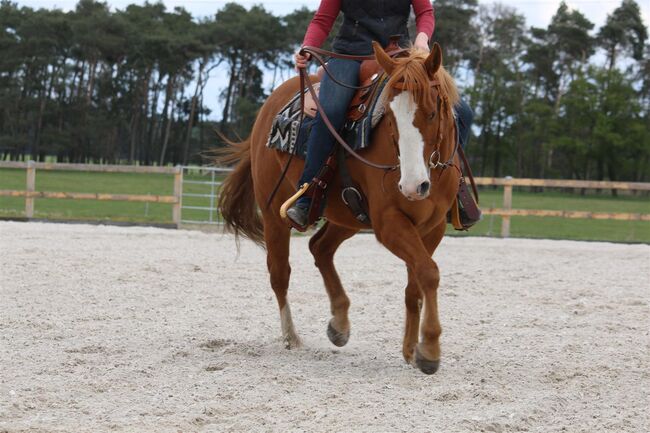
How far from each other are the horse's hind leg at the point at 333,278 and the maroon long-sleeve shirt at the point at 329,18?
138 cm

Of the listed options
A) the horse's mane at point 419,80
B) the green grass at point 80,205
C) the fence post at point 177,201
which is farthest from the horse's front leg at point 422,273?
the green grass at point 80,205

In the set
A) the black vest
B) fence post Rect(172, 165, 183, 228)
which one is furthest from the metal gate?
the black vest

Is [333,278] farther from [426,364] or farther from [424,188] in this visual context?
[424,188]

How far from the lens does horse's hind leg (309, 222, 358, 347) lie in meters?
5.45

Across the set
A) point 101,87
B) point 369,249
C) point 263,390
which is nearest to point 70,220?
point 369,249

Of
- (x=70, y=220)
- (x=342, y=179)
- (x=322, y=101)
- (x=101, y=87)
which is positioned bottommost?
(x=70, y=220)

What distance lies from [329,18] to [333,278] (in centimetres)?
188

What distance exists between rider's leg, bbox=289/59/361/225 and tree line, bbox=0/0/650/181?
5130 cm

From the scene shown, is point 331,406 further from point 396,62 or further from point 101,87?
point 101,87

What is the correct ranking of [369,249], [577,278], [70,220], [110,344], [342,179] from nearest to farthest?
[342,179] < [110,344] < [577,278] < [369,249] < [70,220]

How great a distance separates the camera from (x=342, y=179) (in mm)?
5035

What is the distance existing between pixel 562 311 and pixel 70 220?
1221cm

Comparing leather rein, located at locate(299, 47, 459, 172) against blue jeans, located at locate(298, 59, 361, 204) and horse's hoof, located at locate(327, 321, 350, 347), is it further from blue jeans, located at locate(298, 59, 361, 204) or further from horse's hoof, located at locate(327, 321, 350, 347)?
horse's hoof, located at locate(327, 321, 350, 347)

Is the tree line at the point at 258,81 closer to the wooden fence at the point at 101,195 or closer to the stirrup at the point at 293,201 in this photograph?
the wooden fence at the point at 101,195
